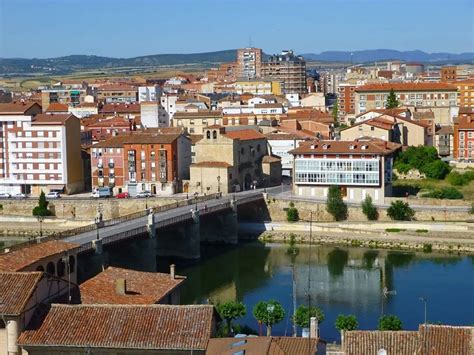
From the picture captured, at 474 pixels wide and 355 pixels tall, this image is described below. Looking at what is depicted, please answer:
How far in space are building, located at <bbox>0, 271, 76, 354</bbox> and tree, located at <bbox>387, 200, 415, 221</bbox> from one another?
17866mm

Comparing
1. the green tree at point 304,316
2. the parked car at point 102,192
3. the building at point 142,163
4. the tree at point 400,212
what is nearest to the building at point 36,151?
the building at point 142,163

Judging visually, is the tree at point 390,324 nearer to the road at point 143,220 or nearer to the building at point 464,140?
the road at point 143,220

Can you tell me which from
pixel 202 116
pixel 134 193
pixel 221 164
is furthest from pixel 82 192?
pixel 202 116

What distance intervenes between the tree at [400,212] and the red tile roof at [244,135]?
7314 millimetres

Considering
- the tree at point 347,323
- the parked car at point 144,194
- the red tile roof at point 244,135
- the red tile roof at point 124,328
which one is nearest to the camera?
the red tile roof at point 124,328

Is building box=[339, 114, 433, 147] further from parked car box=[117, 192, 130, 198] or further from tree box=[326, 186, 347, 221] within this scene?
parked car box=[117, 192, 130, 198]

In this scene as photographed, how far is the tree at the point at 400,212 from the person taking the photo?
2995 centimetres

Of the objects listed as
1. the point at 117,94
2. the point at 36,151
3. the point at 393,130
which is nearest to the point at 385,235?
the point at 393,130

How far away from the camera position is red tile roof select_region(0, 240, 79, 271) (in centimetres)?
1587

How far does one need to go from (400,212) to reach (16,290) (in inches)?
743

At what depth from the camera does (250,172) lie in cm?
3575

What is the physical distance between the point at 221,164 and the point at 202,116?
558 inches

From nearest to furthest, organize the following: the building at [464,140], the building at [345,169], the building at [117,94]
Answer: the building at [345,169] → the building at [464,140] → the building at [117,94]

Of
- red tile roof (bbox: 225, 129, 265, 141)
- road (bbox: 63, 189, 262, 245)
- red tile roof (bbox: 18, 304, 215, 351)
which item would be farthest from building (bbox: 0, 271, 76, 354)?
red tile roof (bbox: 225, 129, 265, 141)
